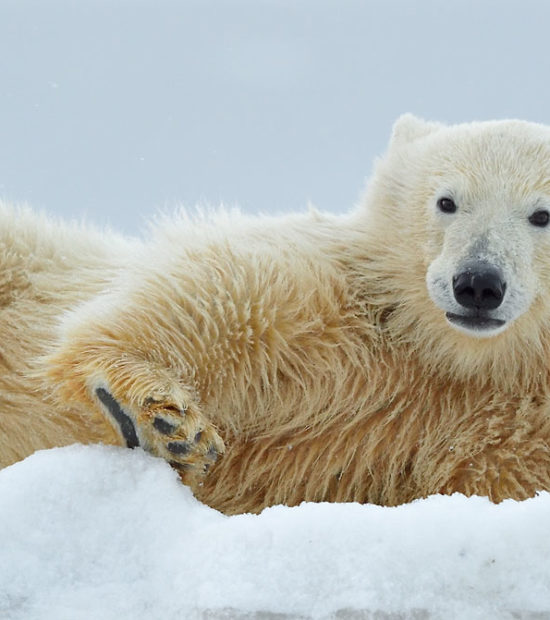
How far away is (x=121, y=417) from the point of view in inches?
94.3

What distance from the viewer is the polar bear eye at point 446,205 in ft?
10.1

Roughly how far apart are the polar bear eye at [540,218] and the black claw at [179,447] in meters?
1.42

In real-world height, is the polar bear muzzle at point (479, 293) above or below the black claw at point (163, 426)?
above

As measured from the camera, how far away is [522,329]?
2955 millimetres

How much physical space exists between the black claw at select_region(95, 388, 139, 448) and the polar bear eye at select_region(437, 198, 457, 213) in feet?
4.48

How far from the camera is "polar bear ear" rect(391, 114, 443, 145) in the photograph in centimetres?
372

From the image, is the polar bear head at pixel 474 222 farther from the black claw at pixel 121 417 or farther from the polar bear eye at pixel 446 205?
the black claw at pixel 121 417

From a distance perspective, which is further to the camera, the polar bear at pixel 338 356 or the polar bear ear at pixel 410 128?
the polar bear ear at pixel 410 128

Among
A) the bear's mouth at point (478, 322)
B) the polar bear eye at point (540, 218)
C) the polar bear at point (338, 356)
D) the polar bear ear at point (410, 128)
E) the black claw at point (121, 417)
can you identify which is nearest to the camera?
the black claw at point (121, 417)

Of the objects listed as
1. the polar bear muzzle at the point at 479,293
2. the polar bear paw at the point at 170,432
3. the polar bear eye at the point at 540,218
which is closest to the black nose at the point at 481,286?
the polar bear muzzle at the point at 479,293

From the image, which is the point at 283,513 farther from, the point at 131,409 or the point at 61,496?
the point at 131,409

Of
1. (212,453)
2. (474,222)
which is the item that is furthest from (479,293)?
(212,453)

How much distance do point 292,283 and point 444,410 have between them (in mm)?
644

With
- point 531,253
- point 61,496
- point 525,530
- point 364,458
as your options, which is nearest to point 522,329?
point 531,253
